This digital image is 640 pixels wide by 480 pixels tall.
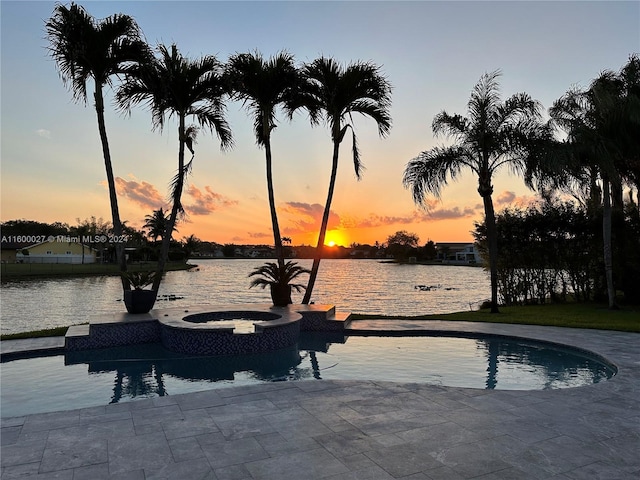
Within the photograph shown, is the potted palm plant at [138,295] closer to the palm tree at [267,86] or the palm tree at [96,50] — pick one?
the palm tree at [96,50]

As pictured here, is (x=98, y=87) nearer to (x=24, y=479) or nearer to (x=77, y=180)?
Answer: (x=77, y=180)

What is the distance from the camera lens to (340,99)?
1320cm

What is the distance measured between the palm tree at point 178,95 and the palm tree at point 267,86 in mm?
697

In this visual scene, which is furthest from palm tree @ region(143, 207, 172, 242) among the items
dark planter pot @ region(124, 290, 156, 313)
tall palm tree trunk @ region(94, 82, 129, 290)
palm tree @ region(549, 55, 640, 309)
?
palm tree @ region(549, 55, 640, 309)

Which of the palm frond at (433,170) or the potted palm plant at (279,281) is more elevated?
the palm frond at (433,170)

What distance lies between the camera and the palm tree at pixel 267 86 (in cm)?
1287

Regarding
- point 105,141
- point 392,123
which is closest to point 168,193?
point 105,141

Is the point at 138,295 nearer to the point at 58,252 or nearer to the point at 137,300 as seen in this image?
the point at 137,300

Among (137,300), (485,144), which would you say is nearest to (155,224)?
(137,300)

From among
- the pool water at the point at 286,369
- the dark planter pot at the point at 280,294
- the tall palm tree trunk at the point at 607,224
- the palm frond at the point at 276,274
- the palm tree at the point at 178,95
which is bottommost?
the pool water at the point at 286,369

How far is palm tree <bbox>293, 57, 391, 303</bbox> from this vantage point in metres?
12.9

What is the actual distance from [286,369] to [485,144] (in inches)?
370

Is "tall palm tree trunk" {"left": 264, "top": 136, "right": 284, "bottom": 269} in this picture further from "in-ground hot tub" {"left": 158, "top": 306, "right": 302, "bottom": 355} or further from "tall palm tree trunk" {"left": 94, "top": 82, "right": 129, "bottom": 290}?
"tall palm tree trunk" {"left": 94, "top": 82, "right": 129, "bottom": 290}

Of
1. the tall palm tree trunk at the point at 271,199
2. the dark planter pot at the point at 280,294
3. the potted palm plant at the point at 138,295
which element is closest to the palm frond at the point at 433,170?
the tall palm tree trunk at the point at 271,199
